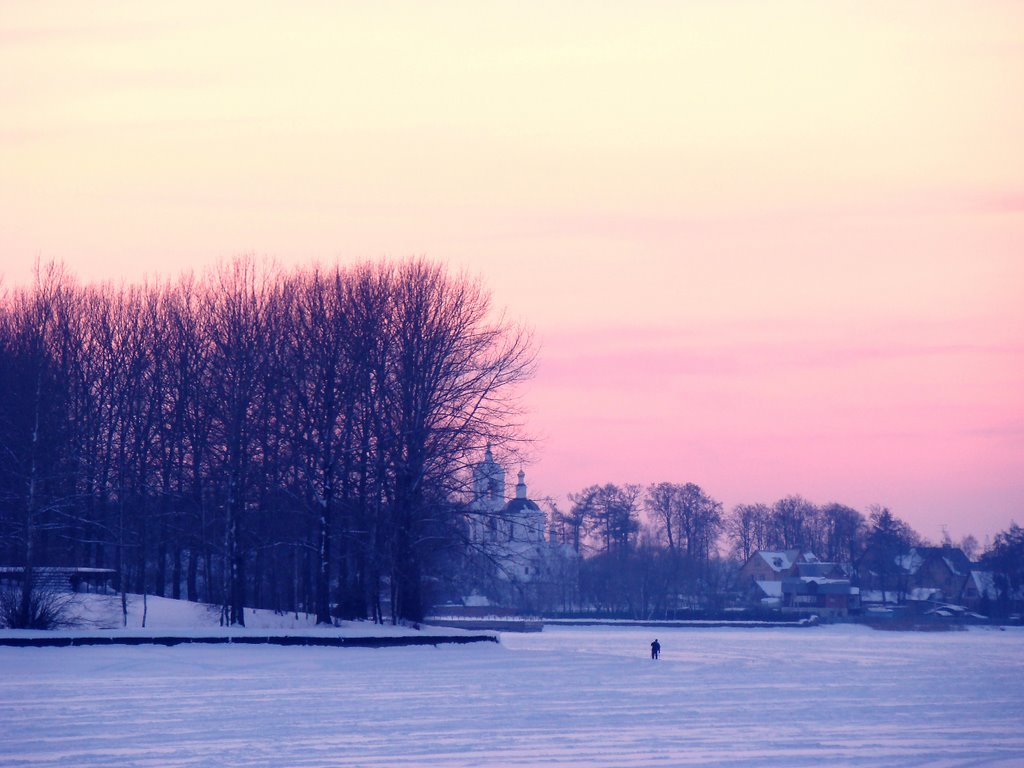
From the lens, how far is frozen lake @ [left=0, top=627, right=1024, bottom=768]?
70.2ft

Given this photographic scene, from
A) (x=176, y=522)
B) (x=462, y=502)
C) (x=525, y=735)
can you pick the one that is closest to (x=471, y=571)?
(x=462, y=502)

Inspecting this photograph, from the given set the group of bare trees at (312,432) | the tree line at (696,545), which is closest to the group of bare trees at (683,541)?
the tree line at (696,545)

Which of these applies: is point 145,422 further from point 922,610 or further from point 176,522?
point 922,610

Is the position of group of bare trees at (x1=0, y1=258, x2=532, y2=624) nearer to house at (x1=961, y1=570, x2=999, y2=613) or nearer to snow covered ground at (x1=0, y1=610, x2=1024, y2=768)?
snow covered ground at (x1=0, y1=610, x2=1024, y2=768)

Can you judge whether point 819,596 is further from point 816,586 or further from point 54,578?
point 54,578

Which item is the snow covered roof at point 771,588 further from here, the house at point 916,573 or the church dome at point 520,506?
the church dome at point 520,506

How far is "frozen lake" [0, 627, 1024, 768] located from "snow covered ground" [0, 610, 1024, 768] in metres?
0.06

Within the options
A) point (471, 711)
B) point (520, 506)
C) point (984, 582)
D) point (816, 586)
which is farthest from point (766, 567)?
point (471, 711)

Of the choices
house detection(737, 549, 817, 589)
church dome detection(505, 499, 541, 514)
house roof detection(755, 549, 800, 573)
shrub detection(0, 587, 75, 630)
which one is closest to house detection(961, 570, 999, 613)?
house detection(737, 549, 817, 589)

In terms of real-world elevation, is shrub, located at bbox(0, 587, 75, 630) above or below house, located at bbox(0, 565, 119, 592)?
below

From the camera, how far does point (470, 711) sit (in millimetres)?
27578

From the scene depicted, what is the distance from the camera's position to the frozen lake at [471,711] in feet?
70.2

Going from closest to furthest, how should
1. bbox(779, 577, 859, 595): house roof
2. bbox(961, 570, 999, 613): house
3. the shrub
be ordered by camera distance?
the shrub → bbox(779, 577, 859, 595): house roof → bbox(961, 570, 999, 613): house

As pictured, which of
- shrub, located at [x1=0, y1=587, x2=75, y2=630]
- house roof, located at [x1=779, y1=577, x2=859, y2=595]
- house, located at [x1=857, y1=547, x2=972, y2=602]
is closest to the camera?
shrub, located at [x1=0, y1=587, x2=75, y2=630]
